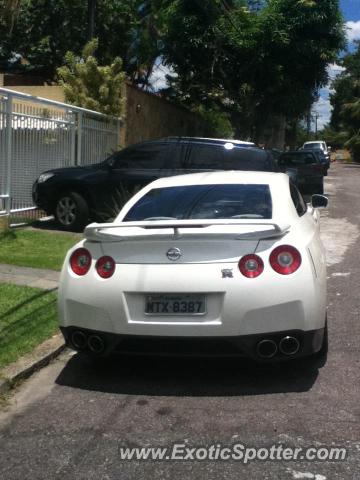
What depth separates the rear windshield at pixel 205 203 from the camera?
565 cm

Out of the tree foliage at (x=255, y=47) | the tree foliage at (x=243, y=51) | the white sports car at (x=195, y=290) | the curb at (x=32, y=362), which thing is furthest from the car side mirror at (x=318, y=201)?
the tree foliage at (x=255, y=47)

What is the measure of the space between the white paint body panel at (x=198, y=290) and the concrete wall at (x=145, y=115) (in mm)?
12435

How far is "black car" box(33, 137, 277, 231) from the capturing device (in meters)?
11.8

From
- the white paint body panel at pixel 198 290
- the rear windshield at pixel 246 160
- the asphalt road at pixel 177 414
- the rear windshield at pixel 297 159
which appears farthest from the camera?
the rear windshield at pixel 297 159

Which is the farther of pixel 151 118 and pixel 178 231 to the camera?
pixel 151 118

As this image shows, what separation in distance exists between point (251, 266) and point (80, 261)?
52.2 inches

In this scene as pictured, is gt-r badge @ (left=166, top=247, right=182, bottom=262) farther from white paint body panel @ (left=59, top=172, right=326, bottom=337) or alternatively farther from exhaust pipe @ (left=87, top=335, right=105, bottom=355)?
exhaust pipe @ (left=87, top=335, right=105, bottom=355)

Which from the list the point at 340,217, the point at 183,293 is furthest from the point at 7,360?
the point at 340,217

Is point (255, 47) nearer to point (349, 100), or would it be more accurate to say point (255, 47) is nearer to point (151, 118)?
point (151, 118)

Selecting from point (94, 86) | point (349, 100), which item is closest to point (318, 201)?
point (94, 86)

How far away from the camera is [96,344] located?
500 cm

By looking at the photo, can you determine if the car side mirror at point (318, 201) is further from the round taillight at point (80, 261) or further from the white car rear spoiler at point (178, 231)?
the round taillight at point (80, 261)

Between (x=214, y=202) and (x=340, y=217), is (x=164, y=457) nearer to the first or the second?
(x=214, y=202)

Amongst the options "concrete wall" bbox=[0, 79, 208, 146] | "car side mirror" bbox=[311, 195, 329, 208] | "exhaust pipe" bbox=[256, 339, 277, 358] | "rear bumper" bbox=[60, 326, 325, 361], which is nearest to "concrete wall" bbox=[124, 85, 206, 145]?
"concrete wall" bbox=[0, 79, 208, 146]
